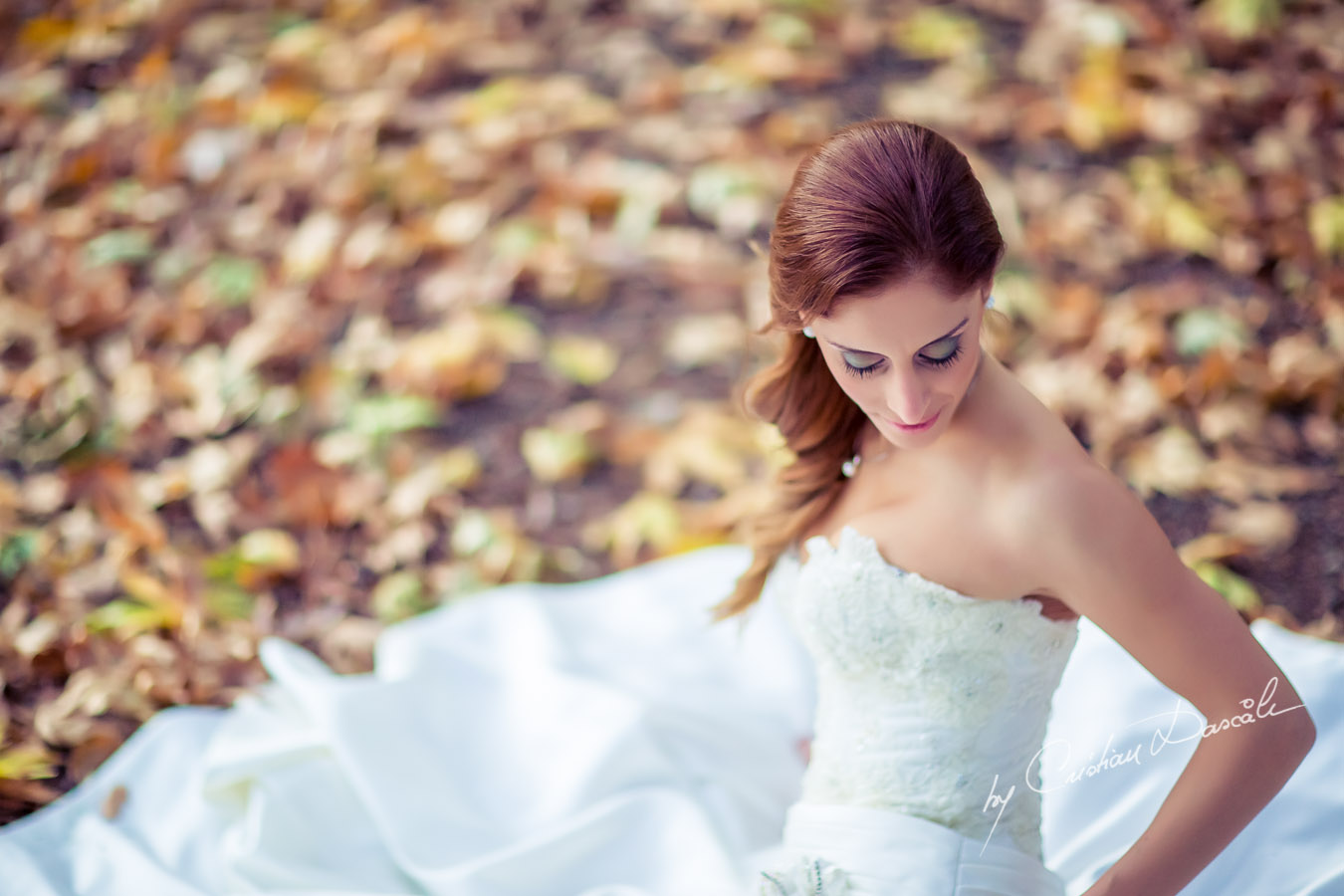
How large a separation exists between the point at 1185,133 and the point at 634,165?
1984 mm

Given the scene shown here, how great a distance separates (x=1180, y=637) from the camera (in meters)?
1.42

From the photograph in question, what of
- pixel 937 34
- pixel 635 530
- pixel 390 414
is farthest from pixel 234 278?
pixel 937 34

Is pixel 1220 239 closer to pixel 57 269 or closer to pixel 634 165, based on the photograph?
pixel 634 165

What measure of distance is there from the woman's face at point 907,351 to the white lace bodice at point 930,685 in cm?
26

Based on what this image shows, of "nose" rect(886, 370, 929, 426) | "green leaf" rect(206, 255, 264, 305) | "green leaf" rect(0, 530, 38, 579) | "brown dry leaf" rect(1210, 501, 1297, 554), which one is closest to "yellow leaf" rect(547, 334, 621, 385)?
"green leaf" rect(206, 255, 264, 305)

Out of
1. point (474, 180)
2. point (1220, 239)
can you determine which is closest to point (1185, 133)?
point (1220, 239)

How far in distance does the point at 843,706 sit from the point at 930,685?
187 mm

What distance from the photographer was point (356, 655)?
2.93 metres

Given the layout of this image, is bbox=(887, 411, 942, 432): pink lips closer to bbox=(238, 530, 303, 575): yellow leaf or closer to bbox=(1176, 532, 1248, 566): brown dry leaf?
bbox=(1176, 532, 1248, 566): brown dry leaf

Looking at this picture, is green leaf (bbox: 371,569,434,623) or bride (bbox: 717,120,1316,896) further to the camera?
green leaf (bbox: 371,569,434,623)

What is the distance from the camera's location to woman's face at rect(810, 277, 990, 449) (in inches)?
53.6

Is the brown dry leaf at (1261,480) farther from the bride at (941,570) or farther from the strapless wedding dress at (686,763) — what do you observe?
the bride at (941,570)

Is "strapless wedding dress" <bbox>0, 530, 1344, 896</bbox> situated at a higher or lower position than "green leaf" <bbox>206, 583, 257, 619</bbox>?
higher

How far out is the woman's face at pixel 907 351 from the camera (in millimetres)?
1362
